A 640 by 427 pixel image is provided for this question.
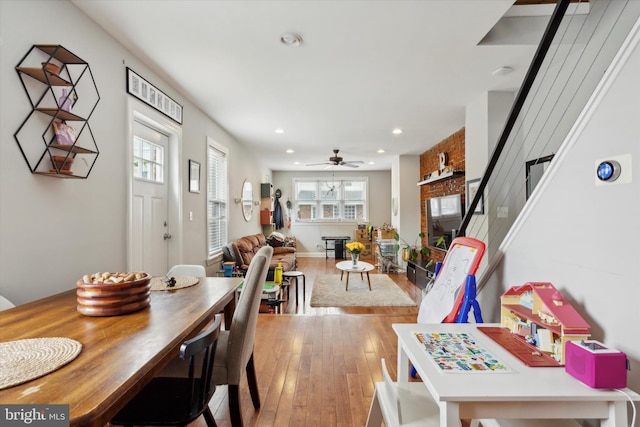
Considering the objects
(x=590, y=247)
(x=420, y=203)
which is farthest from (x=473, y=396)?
(x=420, y=203)

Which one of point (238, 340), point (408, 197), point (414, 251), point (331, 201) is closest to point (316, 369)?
point (238, 340)

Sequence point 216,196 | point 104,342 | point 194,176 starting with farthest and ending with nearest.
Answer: point 216,196, point 194,176, point 104,342

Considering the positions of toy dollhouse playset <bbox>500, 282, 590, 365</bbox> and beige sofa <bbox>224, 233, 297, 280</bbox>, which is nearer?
toy dollhouse playset <bbox>500, 282, 590, 365</bbox>

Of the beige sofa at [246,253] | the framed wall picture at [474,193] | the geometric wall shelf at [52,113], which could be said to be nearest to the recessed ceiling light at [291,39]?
the geometric wall shelf at [52,113]

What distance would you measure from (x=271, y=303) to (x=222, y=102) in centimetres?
Result: 257

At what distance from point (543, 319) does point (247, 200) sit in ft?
18.7

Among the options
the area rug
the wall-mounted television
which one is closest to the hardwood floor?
the area rug

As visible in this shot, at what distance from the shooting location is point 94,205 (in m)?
2.09

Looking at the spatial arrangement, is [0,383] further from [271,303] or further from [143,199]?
[271,303]

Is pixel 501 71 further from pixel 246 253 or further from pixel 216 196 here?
pixel 246 253

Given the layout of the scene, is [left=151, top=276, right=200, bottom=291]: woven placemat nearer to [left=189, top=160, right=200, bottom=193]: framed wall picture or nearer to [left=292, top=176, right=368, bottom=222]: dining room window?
[left=189, top=160, right=200, bottom=193]: framed wall picture

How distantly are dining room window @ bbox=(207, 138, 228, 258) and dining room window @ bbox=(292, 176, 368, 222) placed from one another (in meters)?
4.49

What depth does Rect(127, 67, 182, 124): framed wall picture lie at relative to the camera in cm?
246

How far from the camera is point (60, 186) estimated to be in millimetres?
1832
